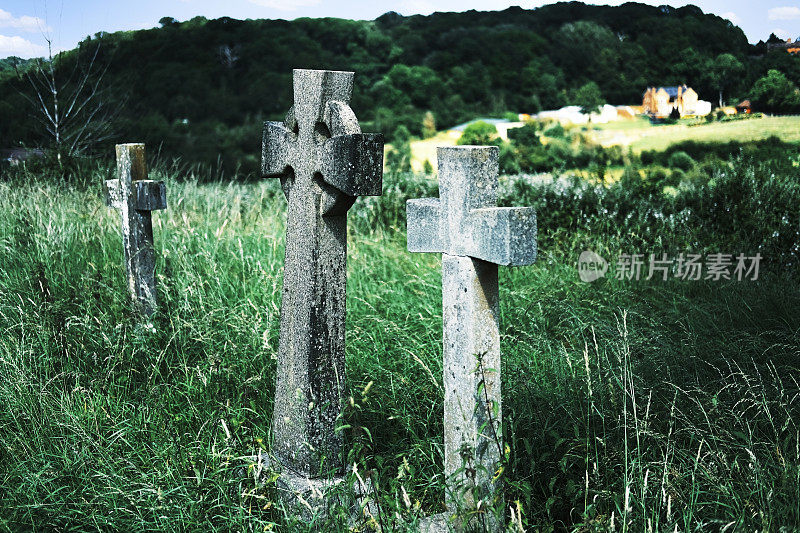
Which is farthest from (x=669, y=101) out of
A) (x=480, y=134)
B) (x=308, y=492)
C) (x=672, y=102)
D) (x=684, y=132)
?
(x=308, y=492)

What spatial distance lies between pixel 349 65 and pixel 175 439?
13059 mm

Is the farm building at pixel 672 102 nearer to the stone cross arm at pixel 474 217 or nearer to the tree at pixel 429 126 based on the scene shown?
the tree at pixel 429 126

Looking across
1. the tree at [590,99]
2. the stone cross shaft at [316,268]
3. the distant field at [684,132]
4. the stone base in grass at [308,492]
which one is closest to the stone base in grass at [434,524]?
the stone base in grass at [308,492]

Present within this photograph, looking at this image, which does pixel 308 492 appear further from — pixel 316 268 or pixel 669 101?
pixel 669 101

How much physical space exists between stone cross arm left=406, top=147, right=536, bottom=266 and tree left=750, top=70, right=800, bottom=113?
29.8 ft

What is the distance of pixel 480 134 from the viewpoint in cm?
1217

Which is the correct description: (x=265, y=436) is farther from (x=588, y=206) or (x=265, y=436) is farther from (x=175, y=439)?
(x=588, y=206)

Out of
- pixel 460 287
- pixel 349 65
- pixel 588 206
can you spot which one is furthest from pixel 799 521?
pixel 349 65

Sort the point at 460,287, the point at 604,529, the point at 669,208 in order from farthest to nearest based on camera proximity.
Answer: the point at 669,208 → the point at 460,287 → the point at 604,529

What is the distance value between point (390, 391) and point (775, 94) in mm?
8784

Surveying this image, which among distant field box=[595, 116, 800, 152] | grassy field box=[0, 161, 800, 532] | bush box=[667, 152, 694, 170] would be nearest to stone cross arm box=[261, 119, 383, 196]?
grassy field box=[0, 161, 800, 532]

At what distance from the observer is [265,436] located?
324cm

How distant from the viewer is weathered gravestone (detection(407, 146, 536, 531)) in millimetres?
2289

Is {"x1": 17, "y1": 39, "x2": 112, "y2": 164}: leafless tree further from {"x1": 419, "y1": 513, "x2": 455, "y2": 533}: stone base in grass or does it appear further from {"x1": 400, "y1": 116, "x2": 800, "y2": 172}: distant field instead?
{"x1": 419, "y1": 513, "x2": 455, "y2": 533}: stone base in grass
